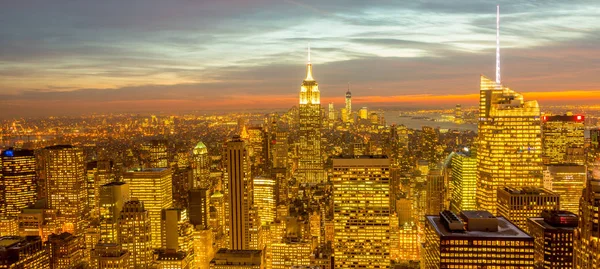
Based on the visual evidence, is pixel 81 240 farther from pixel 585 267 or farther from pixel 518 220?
pixel 585 267

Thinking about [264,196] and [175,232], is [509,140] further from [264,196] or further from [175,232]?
[175,232]

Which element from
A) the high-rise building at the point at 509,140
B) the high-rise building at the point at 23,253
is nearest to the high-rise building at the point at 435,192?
the high-rise building at the point at 509,140

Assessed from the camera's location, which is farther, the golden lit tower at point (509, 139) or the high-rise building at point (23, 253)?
the golden lit tower at point (509, 139)

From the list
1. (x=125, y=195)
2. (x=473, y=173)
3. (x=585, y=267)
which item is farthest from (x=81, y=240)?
(x=585, y=267)

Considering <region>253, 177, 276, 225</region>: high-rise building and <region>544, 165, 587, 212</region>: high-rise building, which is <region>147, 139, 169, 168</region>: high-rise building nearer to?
<region>253, 177, 276, 225</region>: high-rise building

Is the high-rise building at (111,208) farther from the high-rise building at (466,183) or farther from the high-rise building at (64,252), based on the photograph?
the high-rise building at (466,183)
